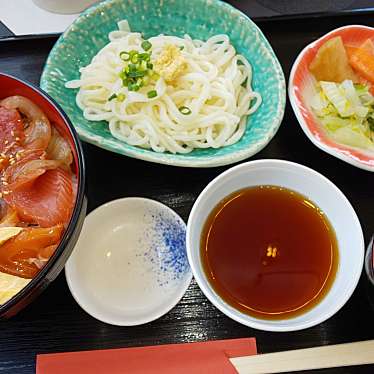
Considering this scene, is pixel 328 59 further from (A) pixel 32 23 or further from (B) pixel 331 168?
(A) pixel 32 23

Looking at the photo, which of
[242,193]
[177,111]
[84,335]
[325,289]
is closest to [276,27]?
[177,111]

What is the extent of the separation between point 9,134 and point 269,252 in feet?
Result: 3.05

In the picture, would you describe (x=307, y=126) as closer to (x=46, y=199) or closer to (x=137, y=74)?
(x=137, y=74)

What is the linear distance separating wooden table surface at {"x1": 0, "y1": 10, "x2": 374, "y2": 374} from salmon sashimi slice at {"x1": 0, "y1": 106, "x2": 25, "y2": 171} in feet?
1.03

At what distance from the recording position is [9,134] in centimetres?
167

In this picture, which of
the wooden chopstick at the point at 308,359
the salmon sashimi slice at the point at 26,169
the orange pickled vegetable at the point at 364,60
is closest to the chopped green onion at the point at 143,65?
the salmon sashimi slice at the point at 26,169

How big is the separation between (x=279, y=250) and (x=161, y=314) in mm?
428

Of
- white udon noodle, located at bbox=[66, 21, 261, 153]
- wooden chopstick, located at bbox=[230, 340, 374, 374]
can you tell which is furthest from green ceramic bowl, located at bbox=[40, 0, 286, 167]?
wooden chopstick, located at bbox=[230, 340, 374, 374]

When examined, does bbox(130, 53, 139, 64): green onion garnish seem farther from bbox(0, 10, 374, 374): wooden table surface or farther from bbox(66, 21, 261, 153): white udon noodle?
bbox(0, 10, 374, 374): wooden table surface

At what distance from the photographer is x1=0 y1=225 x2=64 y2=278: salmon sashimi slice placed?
1.48 meters

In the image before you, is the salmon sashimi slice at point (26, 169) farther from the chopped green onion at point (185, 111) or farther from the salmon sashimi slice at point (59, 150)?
the chopped green onion at point (185, 111)

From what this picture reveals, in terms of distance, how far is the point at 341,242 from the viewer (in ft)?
5.24

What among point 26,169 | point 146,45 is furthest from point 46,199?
point 146,45

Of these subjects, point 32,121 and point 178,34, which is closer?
point 32,121
